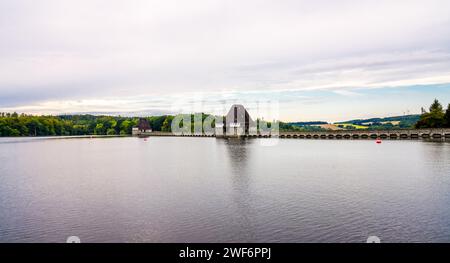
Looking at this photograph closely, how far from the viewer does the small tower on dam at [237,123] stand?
177 meters

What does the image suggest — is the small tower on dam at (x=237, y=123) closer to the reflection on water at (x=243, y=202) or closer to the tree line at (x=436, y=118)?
the tree line at (x=436, y=118)

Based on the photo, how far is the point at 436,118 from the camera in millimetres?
123250

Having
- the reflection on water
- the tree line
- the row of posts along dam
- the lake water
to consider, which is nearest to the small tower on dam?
the row of posts along dam

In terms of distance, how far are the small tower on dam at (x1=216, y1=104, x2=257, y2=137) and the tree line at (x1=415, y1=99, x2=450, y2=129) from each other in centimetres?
7604

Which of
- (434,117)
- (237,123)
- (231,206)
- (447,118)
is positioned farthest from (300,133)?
(231,206)

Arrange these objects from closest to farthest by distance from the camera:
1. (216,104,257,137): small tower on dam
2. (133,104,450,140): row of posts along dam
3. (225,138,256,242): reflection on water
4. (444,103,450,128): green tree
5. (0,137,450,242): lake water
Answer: (0,137,450,242): lake water → (225,138,256,242): reflection on water → (444,103,450,128): green tree → (133,104,450,140): row of posts along dam → (216,104,257,137): small tower on dam

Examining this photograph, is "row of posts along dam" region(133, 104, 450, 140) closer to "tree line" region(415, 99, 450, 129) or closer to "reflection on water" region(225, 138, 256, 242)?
"tree line" region(415, 99, 450, 129)

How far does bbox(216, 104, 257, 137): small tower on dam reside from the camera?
177275 mm

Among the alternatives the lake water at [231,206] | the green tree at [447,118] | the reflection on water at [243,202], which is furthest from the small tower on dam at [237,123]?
the lake water at [231,206]

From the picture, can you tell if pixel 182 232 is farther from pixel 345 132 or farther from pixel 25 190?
pixel 345 132

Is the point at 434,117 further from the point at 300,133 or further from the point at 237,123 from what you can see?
the point at 237,123

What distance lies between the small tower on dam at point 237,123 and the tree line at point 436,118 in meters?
76.0
